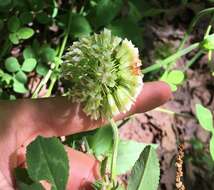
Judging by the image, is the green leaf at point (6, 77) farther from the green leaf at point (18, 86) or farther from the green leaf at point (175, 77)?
the green leaf at point (175, 77)

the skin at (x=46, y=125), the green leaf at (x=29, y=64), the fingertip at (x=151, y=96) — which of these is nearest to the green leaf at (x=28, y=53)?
the green leaf at (x=29, y=64)

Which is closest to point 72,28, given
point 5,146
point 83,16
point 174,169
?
point 83,16

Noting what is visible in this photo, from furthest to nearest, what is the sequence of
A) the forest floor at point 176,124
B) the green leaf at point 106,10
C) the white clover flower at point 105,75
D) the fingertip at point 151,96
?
the forest floor at point 176,124, the green leaf at point 106,10, the fingertip at point 151,96, the white clover flower at point 105,75

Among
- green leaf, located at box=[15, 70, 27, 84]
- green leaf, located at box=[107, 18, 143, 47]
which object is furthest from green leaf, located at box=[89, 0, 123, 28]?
green leaf, located at box=[15, 70, 27, 84]

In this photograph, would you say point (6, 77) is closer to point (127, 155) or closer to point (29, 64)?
point (29, 64)

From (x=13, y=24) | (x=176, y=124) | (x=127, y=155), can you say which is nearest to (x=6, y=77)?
(x=13, y=24)

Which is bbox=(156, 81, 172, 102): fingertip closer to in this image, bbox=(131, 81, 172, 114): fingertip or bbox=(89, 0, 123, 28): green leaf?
bbox=(131, 81, 172, 114): fingertip
